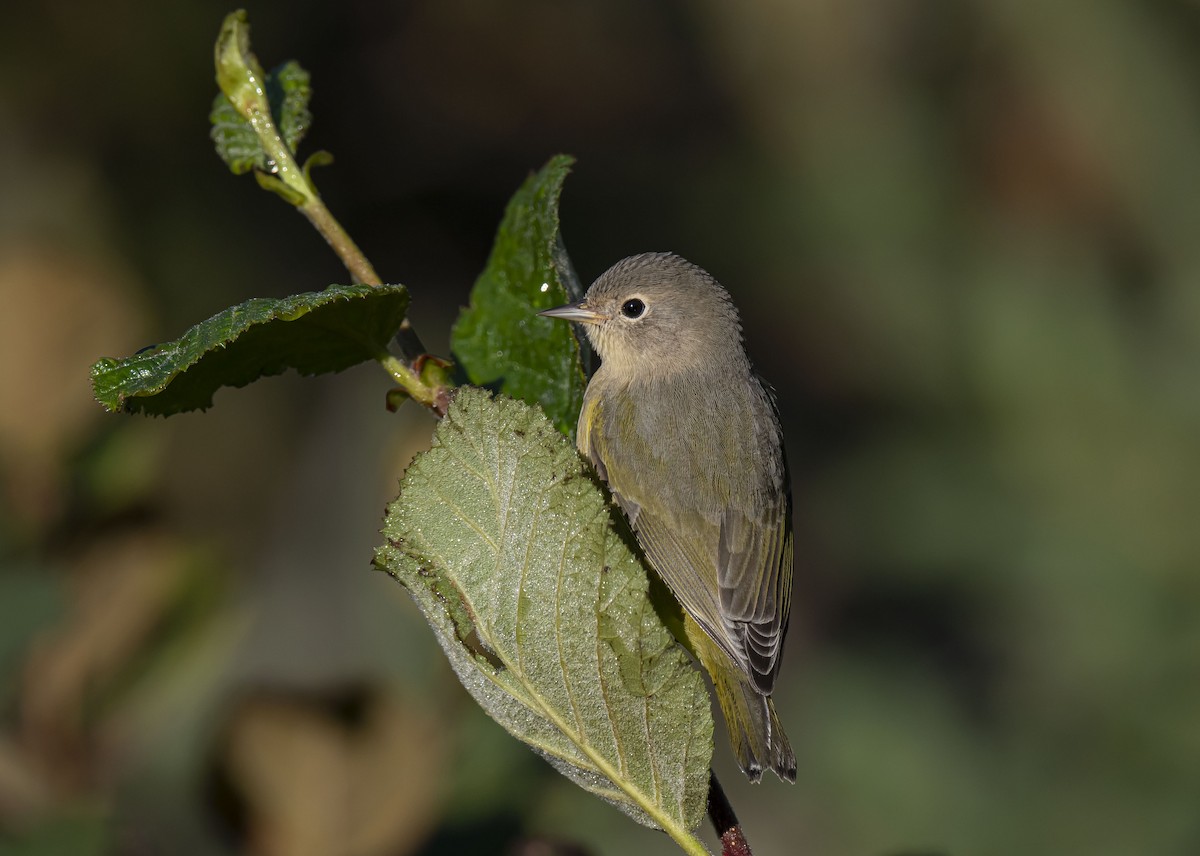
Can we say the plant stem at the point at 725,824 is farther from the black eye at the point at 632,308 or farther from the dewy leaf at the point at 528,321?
the black eye at the point at 632,308

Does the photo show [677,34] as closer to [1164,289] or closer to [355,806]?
[1164,289]

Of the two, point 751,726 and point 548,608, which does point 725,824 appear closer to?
point 548,608

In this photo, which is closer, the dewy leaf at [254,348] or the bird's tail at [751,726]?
the dewy leaf at [254,348]

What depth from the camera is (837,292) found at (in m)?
5.84

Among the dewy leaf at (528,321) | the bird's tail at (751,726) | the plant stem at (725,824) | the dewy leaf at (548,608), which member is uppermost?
the dewy leaf at (528,321)

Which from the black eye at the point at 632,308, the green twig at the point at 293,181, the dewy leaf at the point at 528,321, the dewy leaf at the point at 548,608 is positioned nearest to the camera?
the dewy leaf at the point at 548,608

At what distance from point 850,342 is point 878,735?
193 centimetres

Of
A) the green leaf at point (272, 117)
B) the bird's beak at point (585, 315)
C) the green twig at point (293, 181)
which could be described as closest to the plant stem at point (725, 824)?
the green twig at point (293, 181)


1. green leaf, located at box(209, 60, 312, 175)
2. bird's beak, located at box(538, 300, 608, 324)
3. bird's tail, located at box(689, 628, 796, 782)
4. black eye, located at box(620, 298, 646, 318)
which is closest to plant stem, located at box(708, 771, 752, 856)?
bird's tail, located at box(689, 628, 796, 782)

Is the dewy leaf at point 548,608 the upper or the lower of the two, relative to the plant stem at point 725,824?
upper

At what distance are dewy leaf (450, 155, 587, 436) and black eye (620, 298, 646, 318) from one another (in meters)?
1.02

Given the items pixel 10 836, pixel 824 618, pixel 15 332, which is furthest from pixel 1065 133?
pixel 10 836

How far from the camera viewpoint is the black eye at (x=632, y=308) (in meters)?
3.28

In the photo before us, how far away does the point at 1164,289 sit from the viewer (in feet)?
15.3
